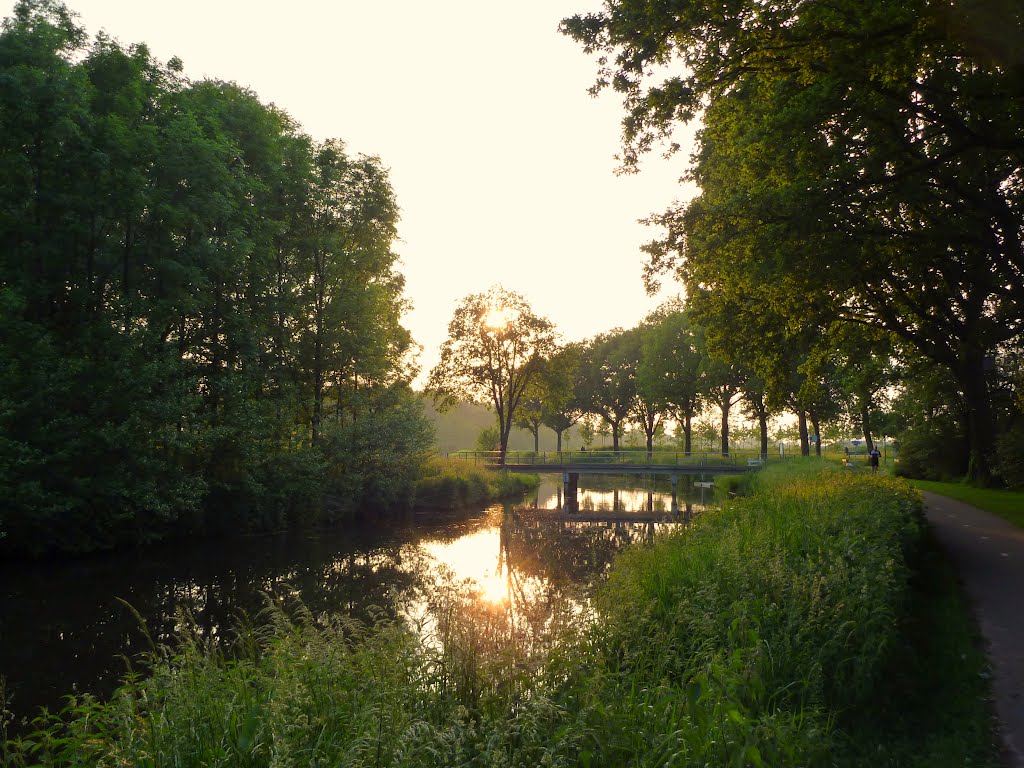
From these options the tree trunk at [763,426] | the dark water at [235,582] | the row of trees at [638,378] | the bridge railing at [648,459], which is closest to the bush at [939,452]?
the row of trees at [638,378]

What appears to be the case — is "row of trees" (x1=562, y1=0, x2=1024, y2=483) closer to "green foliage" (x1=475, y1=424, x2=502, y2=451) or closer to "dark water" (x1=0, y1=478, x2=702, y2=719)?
"dark water" (x1=0, y1=478, x2=702, y2=719)

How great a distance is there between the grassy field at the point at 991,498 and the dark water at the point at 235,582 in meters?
11.4

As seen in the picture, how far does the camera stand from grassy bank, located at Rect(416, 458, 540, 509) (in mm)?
35812

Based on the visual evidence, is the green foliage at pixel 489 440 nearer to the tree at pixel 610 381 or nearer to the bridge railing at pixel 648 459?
the tree at pixel 610 381

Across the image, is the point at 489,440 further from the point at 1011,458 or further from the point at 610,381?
the point at 1011,458

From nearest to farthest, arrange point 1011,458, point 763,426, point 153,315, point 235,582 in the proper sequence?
point 235,582, point 153,315, point 1011,458, point 763,426

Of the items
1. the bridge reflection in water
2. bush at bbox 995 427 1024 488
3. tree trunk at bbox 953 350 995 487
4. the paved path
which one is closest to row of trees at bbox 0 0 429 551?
the bridge reflection in water

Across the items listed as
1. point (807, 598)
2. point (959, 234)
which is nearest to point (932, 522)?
point (959, 234)

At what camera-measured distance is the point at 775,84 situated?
45.6 feet

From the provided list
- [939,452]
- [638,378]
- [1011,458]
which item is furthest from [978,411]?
[638,378]

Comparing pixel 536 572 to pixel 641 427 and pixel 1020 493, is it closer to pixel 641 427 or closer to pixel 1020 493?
pixel 1020 493

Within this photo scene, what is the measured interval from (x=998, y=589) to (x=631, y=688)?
8836 mm

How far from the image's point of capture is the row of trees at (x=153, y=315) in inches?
771

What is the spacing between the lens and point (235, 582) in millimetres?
17781
